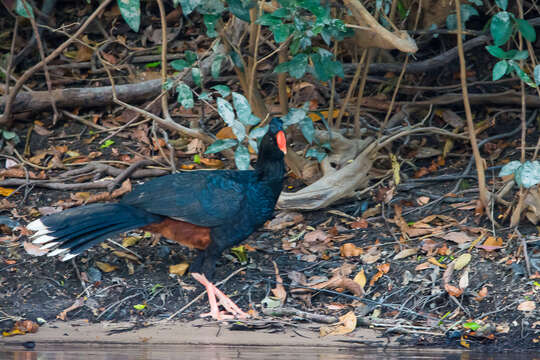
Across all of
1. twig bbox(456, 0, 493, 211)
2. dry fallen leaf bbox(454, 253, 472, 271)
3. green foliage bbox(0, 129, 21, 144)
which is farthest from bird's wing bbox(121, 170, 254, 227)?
green foliage bbox(0, 129, 21, 144)

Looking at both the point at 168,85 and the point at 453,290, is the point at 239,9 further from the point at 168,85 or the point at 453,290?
the point at 453,290

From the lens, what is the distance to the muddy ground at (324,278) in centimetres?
404

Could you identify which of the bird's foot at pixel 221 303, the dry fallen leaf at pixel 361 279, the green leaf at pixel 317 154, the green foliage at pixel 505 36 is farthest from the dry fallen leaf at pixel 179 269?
the green foliage at pixel 505 36

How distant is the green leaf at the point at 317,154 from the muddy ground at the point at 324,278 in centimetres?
40

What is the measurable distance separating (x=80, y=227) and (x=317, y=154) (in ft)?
5.81

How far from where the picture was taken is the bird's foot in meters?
4.22

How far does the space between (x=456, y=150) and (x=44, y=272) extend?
3243 millimetres

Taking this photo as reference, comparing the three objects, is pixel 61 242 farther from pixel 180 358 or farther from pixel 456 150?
pixel 456 150

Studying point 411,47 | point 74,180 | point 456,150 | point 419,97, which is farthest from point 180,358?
point 419,97

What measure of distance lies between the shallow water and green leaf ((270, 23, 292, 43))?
166cm

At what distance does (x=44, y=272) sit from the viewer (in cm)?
459

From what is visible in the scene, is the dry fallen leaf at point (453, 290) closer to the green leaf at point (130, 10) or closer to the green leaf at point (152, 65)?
the green leaf at point (130, 10)

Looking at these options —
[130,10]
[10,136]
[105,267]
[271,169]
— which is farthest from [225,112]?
[10,136]

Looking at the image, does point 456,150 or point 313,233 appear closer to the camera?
point 313,233
